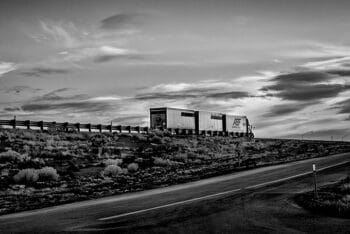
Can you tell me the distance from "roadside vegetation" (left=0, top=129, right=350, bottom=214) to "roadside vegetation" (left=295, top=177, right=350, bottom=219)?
24.9 feet

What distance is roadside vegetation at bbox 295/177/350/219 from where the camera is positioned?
34.3 feet

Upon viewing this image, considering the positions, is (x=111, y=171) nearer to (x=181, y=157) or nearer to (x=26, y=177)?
(x=26, y=177)

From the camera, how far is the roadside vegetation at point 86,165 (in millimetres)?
18156

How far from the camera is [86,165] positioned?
28.7 metres

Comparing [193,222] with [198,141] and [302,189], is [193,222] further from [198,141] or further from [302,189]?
[198,141]

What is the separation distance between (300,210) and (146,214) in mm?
4029

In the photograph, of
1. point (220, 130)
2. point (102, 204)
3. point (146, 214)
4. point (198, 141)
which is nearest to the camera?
point (146, 214)

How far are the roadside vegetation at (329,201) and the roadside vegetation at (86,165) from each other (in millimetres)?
7602

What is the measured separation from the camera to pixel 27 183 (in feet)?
70.5

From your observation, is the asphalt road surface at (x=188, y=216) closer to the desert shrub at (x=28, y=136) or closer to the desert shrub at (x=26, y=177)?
the desert shrub at (x=26, y=177)

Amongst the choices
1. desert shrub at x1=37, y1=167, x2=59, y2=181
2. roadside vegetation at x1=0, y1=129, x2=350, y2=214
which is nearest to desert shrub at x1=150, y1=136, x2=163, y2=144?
roadside vegetation at x1=0, y1=129, x2=350, y2=214

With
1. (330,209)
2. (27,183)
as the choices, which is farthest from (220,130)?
(330,209)

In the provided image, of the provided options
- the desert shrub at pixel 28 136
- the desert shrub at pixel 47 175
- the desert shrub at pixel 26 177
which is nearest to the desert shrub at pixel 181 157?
the desert shrub at pixel 47 175

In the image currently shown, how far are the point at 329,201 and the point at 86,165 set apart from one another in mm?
20133
